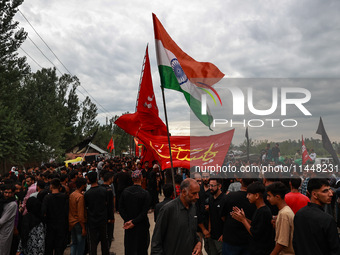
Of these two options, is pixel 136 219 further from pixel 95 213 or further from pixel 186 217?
pixel 186 217

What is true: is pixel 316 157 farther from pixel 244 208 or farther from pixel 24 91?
pixel 24 91

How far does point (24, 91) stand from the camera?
1252 inches

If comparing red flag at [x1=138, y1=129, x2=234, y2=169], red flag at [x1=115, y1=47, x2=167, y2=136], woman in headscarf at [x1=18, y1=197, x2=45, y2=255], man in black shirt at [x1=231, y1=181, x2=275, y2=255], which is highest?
red flag at [x1=115, y1=47, x2=167, y2=136]

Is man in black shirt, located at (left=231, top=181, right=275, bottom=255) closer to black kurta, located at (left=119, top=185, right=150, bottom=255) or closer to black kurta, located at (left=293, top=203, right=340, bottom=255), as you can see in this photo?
black kurta, located at (left=293, top=203, right=340, bottom=255)

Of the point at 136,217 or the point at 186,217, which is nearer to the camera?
the point at 186,217

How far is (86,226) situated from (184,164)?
2382mm

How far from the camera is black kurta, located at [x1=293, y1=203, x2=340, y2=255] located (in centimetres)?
303

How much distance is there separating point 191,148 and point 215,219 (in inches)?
102

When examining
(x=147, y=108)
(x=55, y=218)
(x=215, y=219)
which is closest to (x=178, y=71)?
(x=147, y=108)

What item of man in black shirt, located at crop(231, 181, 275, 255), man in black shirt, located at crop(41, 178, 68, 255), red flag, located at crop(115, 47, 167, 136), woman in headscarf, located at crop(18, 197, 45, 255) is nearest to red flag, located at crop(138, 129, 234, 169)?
red flag, located at crop(115, 47, 167, 136)

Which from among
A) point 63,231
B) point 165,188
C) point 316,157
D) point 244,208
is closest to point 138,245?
point 165,188

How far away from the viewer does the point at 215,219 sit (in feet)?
17.0

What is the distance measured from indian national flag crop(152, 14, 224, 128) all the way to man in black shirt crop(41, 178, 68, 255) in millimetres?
2837

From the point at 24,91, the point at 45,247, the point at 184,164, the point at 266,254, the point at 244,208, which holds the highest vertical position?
the point at 24,91
